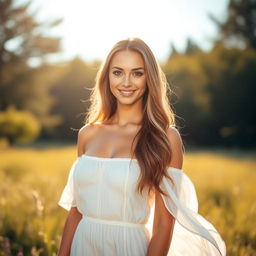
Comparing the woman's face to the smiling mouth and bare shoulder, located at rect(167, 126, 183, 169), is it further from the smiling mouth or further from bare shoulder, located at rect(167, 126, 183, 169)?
bare shoulder, located at rect(167, 126, 183, 169)

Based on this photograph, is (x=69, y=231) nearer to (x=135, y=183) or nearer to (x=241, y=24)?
(x=135, y=183)

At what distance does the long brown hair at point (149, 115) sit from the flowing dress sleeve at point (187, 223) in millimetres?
85

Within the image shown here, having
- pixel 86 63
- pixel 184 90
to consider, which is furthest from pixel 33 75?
pixel 86 63

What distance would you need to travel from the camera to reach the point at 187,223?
2643 millimetres

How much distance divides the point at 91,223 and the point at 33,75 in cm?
2658

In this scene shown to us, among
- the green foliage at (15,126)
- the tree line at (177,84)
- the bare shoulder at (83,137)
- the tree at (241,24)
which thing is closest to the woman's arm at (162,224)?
the bare shoulder at (83,137)

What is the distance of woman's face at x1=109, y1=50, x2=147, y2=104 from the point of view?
2.80 meters

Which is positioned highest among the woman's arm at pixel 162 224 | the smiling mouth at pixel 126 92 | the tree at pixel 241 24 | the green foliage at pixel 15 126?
the tree at pixel 241 24

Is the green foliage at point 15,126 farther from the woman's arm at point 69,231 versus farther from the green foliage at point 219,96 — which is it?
the woman's arm at point 69,231

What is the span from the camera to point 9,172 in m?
9.70

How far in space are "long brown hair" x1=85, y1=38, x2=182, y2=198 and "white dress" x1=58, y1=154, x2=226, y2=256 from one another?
69mm

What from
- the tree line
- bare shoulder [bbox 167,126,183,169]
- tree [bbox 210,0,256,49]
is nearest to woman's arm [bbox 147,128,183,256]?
bare shoulder [bbox 167,126,183,169]

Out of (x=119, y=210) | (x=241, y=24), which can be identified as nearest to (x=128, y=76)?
(x=119, y=210)

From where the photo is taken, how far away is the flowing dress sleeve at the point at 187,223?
260cm
